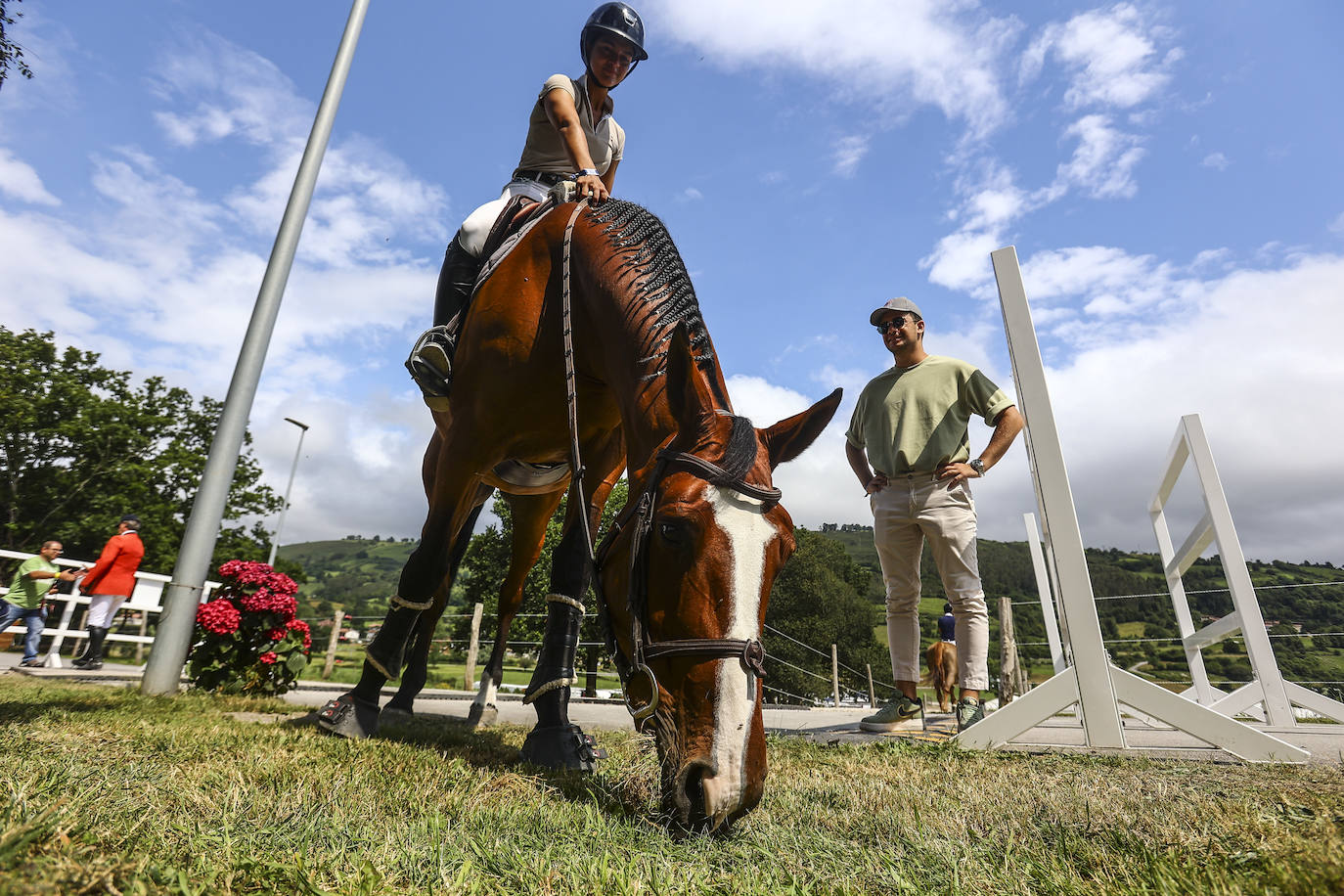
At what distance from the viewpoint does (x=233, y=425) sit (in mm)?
5598

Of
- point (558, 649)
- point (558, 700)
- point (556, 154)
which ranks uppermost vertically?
point (556, 154)

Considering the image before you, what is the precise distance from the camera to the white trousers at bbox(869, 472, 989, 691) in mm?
4012

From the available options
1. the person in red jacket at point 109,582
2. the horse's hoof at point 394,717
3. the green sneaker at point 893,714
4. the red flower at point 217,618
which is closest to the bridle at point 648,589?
the horse's hoof at point 394,717

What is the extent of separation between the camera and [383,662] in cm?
336

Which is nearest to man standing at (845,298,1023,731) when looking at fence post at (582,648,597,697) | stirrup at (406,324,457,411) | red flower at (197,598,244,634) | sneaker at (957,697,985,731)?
sneaker at (957,697,985,731)

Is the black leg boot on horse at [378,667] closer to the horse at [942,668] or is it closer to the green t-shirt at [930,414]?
→ the green t-shirt at [930,414]

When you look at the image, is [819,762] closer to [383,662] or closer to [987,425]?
[383,662]

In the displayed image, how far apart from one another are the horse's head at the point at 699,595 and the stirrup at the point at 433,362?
174 centimetres

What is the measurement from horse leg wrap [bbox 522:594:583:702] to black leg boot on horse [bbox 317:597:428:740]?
74cm

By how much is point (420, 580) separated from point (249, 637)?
3378 mm

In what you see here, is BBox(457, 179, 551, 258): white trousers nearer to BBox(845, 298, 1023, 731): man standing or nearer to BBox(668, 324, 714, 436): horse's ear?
BBox(668, 324, 714, 436): horse's ear

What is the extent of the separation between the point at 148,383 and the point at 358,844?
135ft

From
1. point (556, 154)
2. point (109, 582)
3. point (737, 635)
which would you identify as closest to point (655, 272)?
point (737, 635)

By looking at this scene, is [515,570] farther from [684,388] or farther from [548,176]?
[684,388]
